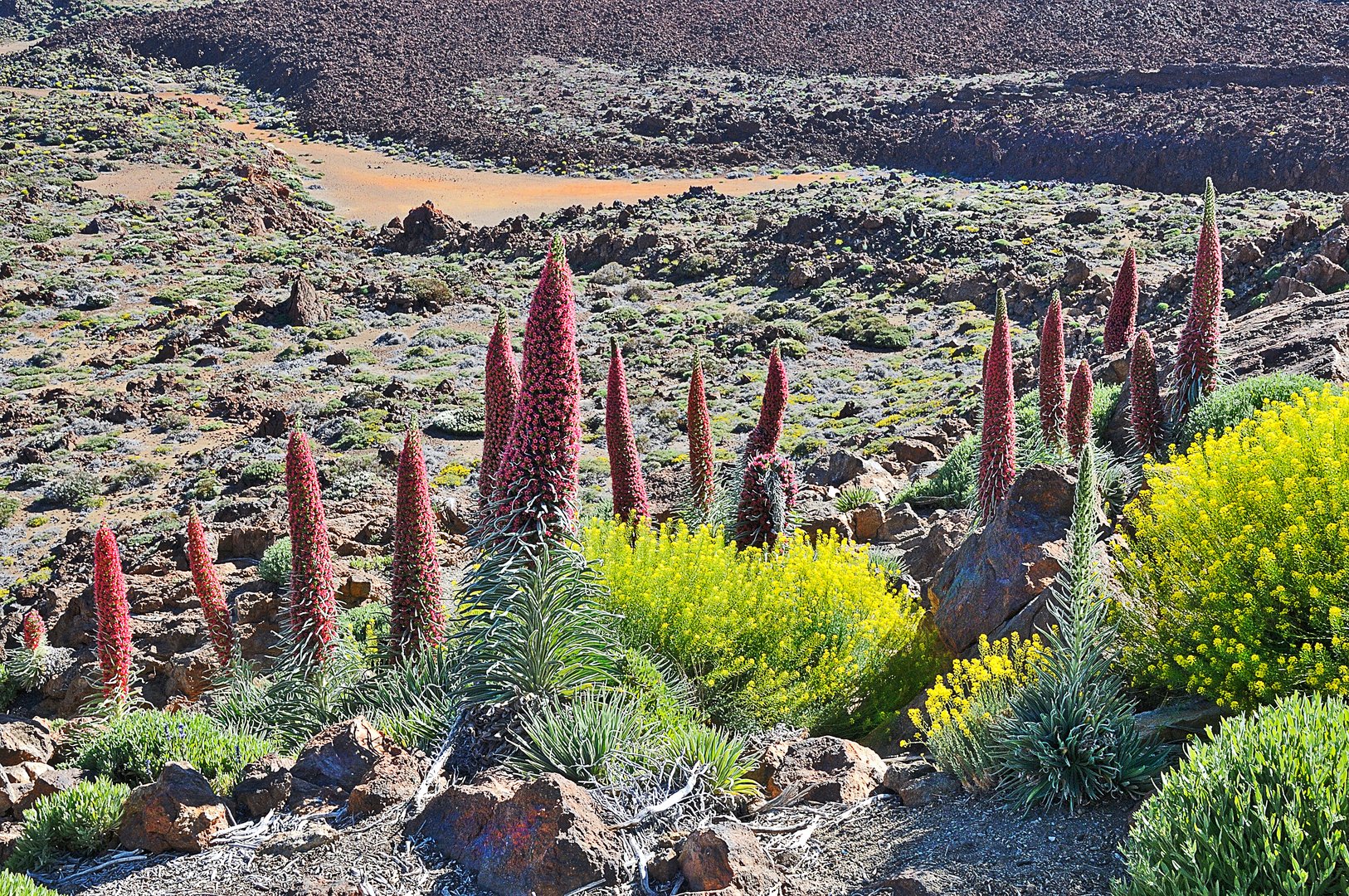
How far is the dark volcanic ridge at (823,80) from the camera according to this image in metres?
45.2

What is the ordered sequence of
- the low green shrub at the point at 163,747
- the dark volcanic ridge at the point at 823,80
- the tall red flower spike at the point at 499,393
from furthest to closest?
the dark volcanic ridge at the point at 823,80 → the tall red flower spike at the point at 499,393 → the low green shrub at the point at 163,747

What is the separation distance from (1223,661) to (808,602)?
9.32 ft

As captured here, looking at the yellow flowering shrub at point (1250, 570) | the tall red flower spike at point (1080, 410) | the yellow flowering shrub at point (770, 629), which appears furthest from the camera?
the tall red flower spike at point (1080, 410)

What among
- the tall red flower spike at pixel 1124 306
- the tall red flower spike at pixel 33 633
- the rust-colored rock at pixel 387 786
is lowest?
the tall red flower spike at pixel 33 633

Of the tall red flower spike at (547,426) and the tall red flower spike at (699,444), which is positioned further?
the tall red flower spike at (699,444)

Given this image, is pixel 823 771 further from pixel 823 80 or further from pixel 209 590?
pixel 823 80

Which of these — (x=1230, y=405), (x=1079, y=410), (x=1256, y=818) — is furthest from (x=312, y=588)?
(x=1230, y=405)

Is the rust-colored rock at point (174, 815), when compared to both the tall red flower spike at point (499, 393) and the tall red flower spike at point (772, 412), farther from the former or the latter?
the tall red flower spike at point (772, 412)

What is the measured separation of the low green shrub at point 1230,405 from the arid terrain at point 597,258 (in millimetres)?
978

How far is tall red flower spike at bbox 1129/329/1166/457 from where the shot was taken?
9.26 metres

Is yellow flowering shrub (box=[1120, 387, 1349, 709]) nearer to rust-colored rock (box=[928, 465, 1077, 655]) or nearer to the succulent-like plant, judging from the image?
rust-colored rock (box=[928, 465, 1077, 655])

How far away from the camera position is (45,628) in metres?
12.7

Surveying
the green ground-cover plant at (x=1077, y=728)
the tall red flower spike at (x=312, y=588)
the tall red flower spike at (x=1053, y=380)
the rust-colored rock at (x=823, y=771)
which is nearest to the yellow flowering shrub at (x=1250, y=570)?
the green ground-cover plant at (x=1077, y=728)

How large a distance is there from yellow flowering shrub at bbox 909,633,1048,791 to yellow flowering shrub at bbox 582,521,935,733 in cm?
99
